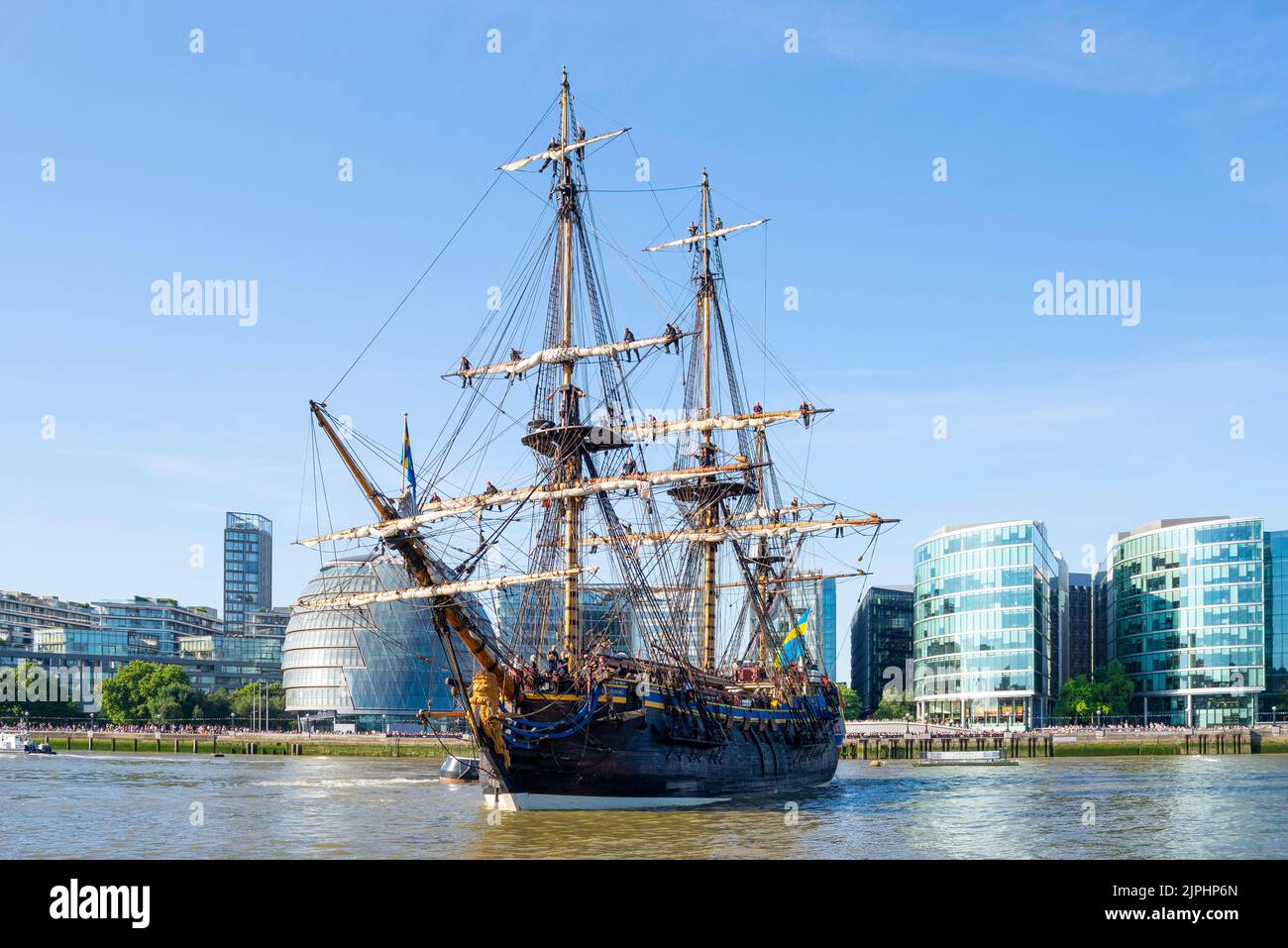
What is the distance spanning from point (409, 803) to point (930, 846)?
27955 millimetres

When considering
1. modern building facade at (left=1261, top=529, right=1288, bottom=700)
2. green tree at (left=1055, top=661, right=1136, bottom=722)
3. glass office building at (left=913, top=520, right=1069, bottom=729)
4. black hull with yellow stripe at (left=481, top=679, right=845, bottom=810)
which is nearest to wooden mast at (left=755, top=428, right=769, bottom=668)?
black hull with yellow stripe at (left=481, top=679, right=845, bottom=810)

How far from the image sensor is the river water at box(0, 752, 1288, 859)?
3944cm

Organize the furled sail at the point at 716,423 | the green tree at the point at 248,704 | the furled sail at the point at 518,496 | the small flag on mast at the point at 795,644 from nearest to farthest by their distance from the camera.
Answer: the furled sail at the point at 518,496 < the furled sail at the point at 716,423 < the small flag on mast at the point at 795,644 < the green tree at the point at 248,704

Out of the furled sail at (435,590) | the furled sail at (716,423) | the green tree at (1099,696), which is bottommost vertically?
the green tree at (1099,696)

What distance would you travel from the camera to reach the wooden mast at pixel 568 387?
60.8m

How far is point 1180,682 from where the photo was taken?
509 feet

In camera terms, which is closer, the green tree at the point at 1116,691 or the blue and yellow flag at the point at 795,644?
the blue and yellow flag at the point at 795,644

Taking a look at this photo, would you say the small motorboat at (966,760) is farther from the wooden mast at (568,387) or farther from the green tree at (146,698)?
the green tree at (146,698)

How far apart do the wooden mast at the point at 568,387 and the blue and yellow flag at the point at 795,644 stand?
28079 millimetres

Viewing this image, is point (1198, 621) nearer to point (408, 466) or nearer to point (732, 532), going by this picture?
point (732, 532)

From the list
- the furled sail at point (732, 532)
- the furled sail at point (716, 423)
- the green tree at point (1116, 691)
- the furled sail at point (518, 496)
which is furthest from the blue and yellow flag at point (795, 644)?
the green tree at point (1116, 691)
